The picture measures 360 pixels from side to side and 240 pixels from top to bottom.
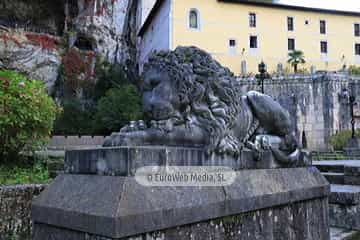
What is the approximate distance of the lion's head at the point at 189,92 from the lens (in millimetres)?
2783

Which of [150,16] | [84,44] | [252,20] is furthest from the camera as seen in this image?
[150,16]

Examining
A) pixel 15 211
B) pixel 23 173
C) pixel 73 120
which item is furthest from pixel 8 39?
pixel 15 211

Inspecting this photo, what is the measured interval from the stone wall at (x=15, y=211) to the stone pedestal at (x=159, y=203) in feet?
8.44

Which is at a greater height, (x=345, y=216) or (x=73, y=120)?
(x=73, y=120)

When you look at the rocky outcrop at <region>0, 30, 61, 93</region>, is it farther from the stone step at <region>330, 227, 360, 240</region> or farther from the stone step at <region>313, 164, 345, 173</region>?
the stone step at <region>330, 227, 360, 240</region>

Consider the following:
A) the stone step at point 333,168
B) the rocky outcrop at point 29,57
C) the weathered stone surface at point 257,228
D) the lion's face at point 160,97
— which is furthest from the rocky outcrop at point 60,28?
the weathered stone surface at point 257,228

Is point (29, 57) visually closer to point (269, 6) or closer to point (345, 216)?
point (269, 6)

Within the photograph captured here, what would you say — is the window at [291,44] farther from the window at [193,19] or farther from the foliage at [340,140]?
the foliage at [340,140]

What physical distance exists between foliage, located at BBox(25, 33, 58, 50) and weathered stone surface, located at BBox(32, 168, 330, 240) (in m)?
31.3

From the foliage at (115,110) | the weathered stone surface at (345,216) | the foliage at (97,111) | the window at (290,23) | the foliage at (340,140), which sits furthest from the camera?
the window at (290,23)

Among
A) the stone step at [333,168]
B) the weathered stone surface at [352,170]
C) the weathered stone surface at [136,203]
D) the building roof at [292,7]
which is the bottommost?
the stone step at [333,168]

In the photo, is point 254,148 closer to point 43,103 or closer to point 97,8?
point 43,103

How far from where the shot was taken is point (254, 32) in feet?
122

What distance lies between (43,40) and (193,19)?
1524 cm
